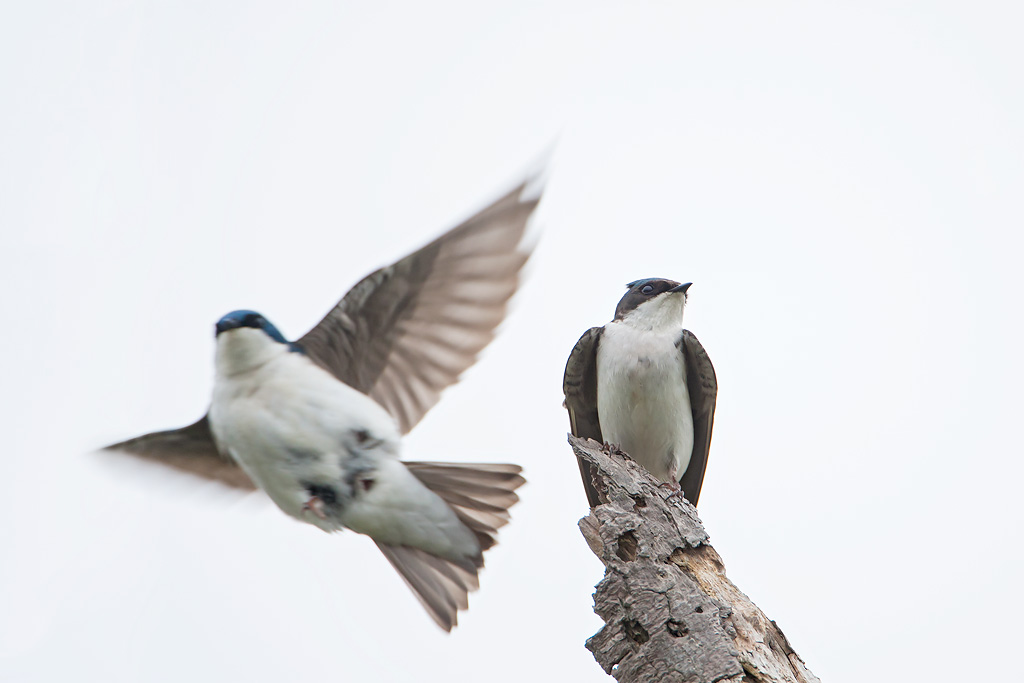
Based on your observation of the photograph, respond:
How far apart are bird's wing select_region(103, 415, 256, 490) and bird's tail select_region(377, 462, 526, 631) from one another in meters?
1.11

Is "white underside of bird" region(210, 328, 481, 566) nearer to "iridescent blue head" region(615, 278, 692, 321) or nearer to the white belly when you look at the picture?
the white belly

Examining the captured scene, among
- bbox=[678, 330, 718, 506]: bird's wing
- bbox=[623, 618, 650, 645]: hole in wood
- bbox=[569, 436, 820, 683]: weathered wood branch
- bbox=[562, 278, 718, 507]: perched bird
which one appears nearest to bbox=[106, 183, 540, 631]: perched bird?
bbox=[562, 278, 718, 507]: perched bird

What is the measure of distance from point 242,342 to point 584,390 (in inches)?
76.0

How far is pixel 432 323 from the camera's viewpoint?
5.56 metres

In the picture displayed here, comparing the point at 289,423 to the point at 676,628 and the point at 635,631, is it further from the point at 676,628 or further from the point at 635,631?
the point at 676,628

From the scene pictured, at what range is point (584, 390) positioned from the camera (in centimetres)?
571

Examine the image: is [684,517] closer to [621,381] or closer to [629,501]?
[629,501]

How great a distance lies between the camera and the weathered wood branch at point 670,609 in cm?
319

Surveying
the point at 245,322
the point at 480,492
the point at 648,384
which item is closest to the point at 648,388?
the point at 648,384

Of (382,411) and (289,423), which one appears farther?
(382,411)

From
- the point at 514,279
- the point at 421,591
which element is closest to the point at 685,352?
the point at 514,279

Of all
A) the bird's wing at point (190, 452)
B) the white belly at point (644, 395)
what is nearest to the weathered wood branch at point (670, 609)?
the white belly at point (644, 395)

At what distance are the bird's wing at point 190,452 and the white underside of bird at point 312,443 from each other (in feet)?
1.62

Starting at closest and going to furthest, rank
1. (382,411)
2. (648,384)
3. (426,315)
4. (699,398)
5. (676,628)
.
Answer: (676,628) → (382,411) → (648,384) → (426,315) → (699,398)
